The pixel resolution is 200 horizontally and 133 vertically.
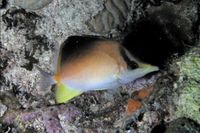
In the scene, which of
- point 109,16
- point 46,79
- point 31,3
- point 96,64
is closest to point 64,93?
point 46,79

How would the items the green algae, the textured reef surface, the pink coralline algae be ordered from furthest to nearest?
the textured reef surface, the pink coralline algae, the green algae

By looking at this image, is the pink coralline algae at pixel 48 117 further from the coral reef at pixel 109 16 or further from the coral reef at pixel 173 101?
the coral reef at pixel 109 16

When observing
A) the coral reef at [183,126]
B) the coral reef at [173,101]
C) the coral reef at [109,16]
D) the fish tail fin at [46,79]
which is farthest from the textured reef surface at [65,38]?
the coral reef at [183,126]

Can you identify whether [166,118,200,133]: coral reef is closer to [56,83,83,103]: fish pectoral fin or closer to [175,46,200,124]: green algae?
[175,46,200,124]: green algae

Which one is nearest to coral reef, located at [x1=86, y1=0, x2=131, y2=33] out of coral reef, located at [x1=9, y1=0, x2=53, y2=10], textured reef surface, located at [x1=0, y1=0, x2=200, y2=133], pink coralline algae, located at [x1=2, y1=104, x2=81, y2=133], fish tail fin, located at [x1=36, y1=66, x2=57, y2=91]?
textured reef surface, located at [x1=0, y1=0, x2=200, y2=133]

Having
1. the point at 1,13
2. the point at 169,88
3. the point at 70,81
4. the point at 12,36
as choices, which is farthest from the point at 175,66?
the point at 1,13

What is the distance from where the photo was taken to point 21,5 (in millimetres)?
2832

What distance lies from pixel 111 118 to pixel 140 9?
2.09m

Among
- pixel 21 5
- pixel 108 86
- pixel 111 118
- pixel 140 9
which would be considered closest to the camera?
pixel 108 86

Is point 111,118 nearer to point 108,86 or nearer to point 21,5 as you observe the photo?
point 108,86

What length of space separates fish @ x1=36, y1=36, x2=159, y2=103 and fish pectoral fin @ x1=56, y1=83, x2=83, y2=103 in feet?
0.35

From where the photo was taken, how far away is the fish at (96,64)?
176cm

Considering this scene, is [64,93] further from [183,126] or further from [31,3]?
[31,3]

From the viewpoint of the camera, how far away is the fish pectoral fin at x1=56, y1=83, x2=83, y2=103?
1949 millimetres
